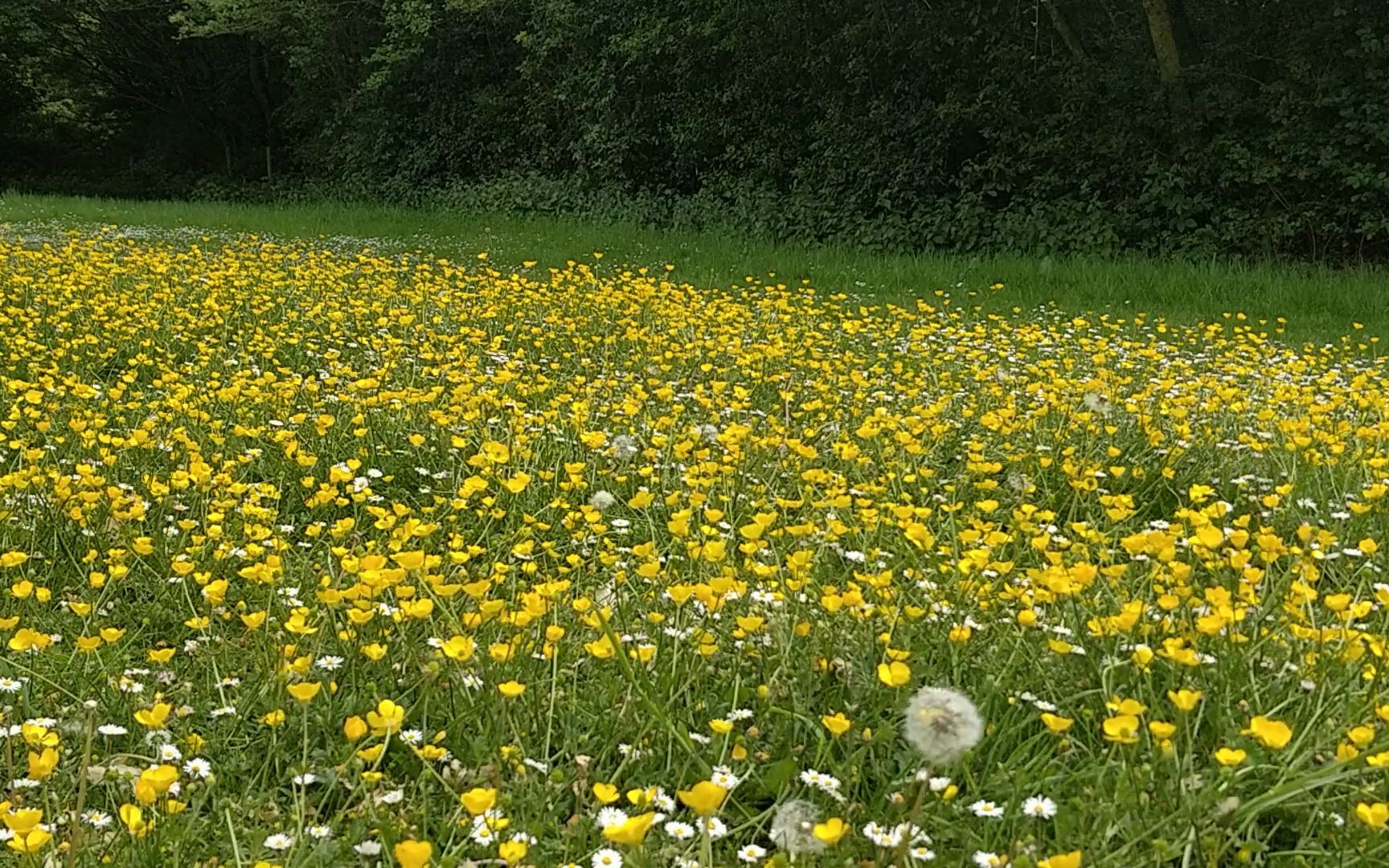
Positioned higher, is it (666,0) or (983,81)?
(666,0)

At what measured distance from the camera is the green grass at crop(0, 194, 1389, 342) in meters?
7.22

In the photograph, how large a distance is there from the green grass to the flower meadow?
3257 millimetres

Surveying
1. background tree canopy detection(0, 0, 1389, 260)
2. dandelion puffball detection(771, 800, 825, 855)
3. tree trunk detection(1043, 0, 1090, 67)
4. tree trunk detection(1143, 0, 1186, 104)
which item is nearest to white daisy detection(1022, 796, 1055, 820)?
dandelion puffball detection(771, 800, 825, 855)

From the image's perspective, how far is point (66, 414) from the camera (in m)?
3.67

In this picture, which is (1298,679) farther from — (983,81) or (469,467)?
(983,81)

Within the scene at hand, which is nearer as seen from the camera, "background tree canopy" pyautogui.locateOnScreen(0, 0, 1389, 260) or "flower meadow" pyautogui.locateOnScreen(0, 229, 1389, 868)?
"flower meadow" pyautogui.locateOnScreen(0, 229, 1389, 868)

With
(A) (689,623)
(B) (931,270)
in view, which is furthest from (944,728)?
(B) (931,270)

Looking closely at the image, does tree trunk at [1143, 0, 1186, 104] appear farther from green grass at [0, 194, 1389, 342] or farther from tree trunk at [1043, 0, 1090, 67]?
green grass at [0, 194, 1389, 342]

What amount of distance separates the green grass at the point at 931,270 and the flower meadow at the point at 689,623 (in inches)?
128

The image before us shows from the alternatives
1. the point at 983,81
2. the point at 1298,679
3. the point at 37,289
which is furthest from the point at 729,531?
the point at 983,81

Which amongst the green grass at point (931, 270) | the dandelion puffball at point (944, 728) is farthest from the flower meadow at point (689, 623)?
the green grass at point (931, 270)

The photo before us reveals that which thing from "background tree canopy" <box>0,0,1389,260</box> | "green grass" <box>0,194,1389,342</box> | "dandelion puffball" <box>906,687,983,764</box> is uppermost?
"background tree canopy" <box>0,0,1389,260</box>

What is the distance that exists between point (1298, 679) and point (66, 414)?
11.7 ft

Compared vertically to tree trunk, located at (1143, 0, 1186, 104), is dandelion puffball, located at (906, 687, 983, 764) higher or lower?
lower
